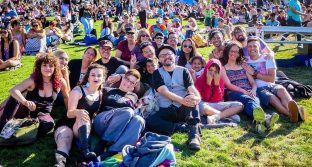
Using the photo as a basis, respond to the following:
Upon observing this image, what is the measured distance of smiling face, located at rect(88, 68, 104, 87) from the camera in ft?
15.9

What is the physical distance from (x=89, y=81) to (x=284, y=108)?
3288mm

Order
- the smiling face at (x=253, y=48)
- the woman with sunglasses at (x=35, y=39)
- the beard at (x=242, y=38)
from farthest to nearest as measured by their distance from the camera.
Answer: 1. the woman with sunglasses at (x=35, y=39)
2. the beard at (x=242, y=38)
3. the smiling face at (x=253, y=48)

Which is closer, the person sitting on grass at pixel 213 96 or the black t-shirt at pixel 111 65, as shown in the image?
the person sitting on grass at pixel 213 96

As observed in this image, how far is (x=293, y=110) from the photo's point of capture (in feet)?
18.6

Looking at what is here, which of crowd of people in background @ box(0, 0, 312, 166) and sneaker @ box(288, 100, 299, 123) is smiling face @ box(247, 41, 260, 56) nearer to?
crowd of people in background @ box(0, 0, 312, 166)

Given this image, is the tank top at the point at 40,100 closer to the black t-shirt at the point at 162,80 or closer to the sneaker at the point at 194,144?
the black t-shirt at the point at 162,80

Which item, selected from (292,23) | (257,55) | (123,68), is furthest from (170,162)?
(292,23)

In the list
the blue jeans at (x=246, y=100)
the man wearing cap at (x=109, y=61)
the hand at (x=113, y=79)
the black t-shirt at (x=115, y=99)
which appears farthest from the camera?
the man wearing cap at (x=109, y=61)

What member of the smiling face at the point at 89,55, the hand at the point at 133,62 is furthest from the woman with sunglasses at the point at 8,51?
the hand at the point at 133,62

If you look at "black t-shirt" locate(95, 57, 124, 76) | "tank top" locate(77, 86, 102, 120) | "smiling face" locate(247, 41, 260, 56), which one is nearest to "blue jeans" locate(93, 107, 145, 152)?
"tank top" locate(77, 86, 102, 120)

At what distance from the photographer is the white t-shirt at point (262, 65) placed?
6.47 meters

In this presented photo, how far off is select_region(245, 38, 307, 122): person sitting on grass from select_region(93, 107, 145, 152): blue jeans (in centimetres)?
259

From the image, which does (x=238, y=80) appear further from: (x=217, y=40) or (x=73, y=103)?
(x=73, y=103)

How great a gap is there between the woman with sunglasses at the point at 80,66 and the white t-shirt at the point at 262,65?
291 centimetres
